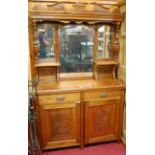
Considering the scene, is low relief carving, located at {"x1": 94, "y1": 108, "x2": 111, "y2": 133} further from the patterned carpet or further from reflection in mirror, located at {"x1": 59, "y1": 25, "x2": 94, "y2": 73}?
reflection in mirror, located at {"x1": 59, "y1": 25, "x2": 94, "y2": 73}

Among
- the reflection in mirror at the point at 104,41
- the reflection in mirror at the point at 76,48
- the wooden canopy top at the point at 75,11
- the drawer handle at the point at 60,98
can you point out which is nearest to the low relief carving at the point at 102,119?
the drawer handle at the point at 60,98

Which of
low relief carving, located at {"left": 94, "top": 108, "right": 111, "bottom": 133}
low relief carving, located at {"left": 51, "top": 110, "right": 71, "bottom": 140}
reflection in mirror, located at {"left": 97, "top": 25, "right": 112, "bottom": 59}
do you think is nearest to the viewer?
low relief carving, located at {"left": 51, "top": 110, "right": 71, "bottom": 140}

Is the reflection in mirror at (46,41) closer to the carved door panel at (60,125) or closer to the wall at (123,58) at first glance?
the carved door panel at (60,125)

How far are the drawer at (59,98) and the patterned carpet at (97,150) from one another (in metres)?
0.66

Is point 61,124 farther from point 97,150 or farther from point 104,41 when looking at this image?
point 104,41

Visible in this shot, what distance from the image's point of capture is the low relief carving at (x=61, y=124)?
2264mm

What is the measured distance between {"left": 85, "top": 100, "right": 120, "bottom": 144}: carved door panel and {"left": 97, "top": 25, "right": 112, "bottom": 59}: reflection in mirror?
67cm

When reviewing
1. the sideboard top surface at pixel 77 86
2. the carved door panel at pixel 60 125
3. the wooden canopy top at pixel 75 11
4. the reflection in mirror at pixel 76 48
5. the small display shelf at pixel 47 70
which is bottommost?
the carved door panel at pixel 60 125

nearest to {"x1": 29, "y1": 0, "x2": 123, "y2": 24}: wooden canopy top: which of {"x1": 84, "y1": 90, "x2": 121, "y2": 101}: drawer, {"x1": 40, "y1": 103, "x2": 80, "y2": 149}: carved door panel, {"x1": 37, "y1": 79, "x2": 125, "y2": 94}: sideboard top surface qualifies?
{"x1": 37, "y1": 79, "x2": 125, "y2": 94}: sideboard top surface

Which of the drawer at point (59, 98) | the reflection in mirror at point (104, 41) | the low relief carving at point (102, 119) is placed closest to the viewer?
the drawer at point (59, 98)

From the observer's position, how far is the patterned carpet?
2.35 m

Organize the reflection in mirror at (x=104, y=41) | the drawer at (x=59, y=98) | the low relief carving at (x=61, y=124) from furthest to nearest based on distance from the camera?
1. the reflection in mirror at (x=104, y=41)
2. the low relief carving at (x=61, y=124)
3. the drawer at (x=59, y=98)

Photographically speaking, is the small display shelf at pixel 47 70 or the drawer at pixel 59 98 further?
the small display shelf at pixel 47 70
